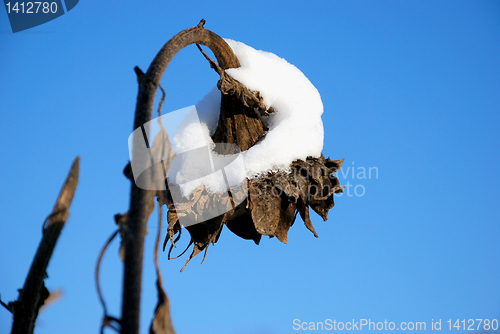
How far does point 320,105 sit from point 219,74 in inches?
21.6

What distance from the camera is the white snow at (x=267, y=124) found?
141 cm

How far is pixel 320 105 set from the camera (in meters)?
1.74

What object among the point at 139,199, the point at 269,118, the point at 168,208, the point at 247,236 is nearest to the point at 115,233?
the point at 139,199

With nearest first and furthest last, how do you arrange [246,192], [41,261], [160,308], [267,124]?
1. [160,308]
2. [41,261]
3. [246,192]
4. [267,124]

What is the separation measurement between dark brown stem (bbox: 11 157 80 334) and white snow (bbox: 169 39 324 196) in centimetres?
52

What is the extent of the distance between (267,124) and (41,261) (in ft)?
3.53

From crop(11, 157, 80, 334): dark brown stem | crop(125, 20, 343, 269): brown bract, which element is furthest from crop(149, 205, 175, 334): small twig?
crop(125, 20, 343, 269): brown bract

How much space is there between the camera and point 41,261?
0.87 meters

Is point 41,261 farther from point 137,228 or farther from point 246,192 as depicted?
point 246,192

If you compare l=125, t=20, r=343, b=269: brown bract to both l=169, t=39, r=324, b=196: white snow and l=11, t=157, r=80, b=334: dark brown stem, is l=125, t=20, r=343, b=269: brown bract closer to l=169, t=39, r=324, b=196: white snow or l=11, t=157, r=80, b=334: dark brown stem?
l=169, t=39, r=324, b=196: white snow

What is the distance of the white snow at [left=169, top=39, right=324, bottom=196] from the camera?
141 cm

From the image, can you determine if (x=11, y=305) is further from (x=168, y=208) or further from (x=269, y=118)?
(x=269, y=118)

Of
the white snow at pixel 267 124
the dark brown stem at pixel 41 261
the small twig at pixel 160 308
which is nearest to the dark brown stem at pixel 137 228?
the small twig at pixel 160 308

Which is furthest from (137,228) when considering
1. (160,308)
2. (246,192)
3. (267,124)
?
(267,124)
